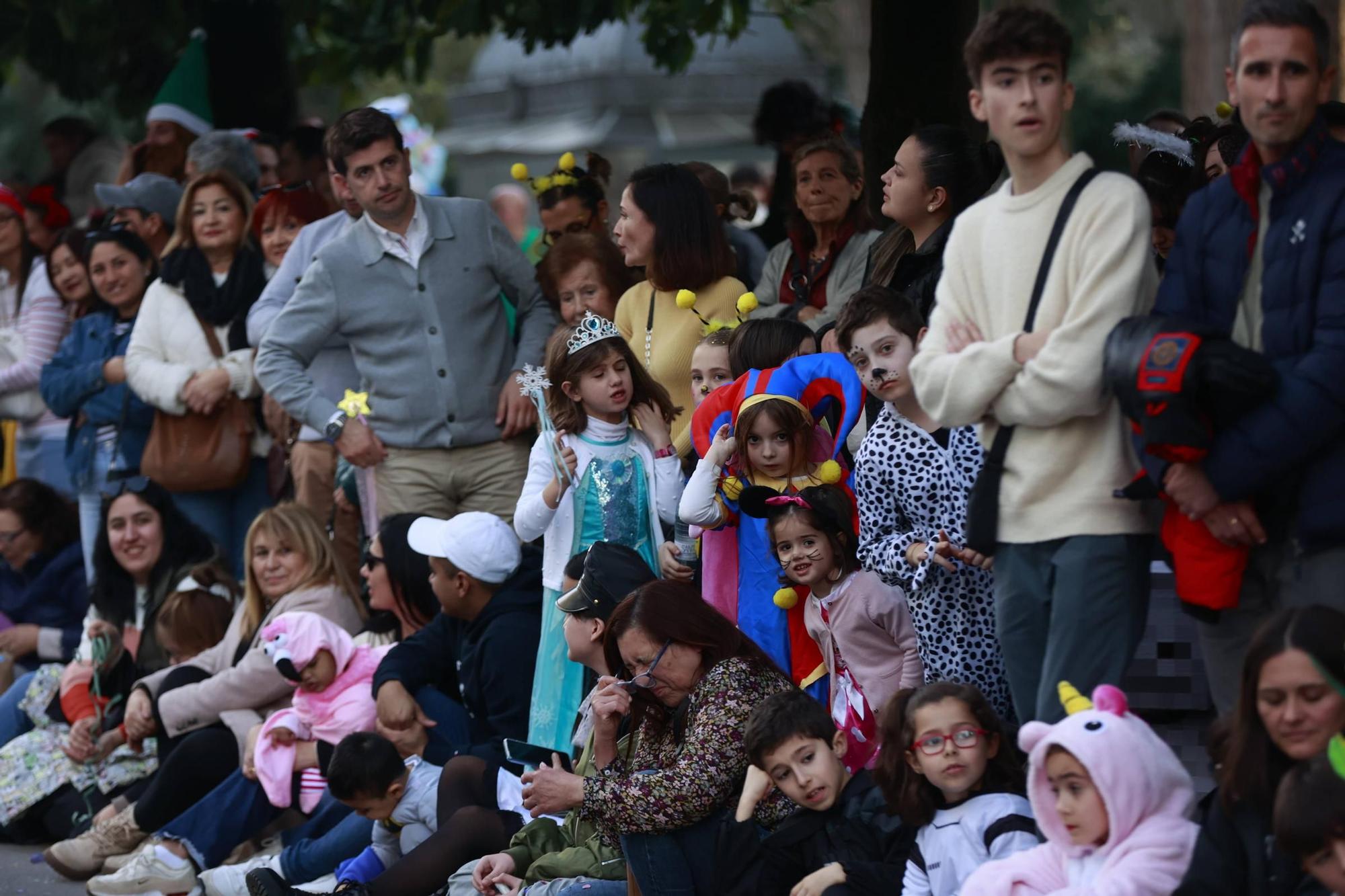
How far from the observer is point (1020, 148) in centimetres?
447

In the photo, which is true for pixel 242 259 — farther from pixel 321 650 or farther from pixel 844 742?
pixel 844 742

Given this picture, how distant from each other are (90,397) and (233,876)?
312 centimetres

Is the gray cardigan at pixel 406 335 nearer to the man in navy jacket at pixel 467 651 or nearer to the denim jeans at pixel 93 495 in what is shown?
the man in navy jacket at pixel 467 651

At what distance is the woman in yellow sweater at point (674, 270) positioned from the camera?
6.90 m

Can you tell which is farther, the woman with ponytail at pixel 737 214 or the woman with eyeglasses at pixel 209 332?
the woman with eyeglasses at pixel 209 332

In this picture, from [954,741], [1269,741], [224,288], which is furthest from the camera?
[224,288]

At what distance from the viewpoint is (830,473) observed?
5.86 metres

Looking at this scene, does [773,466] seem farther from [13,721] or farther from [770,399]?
[13,721]

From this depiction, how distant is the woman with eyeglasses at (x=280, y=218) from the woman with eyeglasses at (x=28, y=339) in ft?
5.26

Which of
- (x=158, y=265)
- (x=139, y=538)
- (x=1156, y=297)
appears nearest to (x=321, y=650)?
(x=139, y=538)

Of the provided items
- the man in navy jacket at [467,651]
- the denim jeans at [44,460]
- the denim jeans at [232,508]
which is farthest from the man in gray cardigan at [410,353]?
the denim jeans at [44,460]

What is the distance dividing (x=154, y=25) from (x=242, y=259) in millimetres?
4043

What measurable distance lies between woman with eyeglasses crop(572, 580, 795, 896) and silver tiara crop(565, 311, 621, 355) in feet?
3.40

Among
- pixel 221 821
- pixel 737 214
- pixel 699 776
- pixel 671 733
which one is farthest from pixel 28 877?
pixel 737 214
